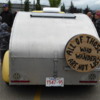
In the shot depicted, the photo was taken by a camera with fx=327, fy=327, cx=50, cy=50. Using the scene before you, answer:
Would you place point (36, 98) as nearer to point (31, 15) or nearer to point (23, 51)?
point (23, 51)

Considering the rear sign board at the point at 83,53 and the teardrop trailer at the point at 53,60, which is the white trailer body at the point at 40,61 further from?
the rear sign board at the point at 83,53

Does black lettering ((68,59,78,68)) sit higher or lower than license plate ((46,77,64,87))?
higher

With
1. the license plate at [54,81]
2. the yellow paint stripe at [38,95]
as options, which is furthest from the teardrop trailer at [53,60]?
the yellow paint stripe at [38,95]

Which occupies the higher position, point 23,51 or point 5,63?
point 23,51

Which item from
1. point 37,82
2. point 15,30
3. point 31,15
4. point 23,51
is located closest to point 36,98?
point 37,82

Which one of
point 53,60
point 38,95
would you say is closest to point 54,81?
point 53,60

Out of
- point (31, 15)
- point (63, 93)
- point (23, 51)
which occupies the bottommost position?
point (63, 93)

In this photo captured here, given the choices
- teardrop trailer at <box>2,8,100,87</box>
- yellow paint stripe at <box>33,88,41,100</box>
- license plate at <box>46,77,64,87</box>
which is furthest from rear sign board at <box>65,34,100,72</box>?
yellow paint stripe at <box>33,88,41,100</box>

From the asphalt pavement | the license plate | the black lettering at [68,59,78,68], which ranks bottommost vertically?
the asphalt pavement

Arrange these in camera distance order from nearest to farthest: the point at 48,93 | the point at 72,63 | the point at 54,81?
1. the point at 72,63
2. the point at 54,81
3. the point at 48,93

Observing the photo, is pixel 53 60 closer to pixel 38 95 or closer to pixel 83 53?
pixel 83 53

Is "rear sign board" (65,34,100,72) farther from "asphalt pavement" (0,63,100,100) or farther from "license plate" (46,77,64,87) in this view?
"asphalt pavement" (0,63,100,100)

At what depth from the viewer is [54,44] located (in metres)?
6.79

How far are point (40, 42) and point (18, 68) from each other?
71 cm
